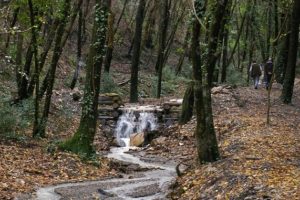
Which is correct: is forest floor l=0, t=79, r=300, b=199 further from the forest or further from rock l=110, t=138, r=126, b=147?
rock l=110, t=138, r=126, b=147

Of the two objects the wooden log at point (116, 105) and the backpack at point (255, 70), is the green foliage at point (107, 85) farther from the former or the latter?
the backpack at point (255, 70)

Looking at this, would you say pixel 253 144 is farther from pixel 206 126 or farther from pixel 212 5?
pixel 212 5

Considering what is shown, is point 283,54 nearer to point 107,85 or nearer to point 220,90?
point 220,90

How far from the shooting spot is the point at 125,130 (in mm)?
22703

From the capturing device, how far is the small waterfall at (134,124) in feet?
73.9

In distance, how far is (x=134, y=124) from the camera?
2283 cm

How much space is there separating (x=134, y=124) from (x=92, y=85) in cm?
823

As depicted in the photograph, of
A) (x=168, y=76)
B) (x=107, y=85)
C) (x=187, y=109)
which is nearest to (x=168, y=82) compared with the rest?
(x=168, y=76)

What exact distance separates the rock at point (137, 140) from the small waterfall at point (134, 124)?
145cm

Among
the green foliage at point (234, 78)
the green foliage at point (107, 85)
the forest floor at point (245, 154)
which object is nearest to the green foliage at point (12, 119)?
the forest floor at point (245, 154)

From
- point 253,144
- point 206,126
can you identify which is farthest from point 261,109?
point 206,126

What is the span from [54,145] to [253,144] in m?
6.14

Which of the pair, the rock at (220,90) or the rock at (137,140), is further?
the rock at (220,90)

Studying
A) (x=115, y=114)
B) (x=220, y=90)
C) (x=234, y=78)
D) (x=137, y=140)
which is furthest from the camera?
(x=234, y=78)
